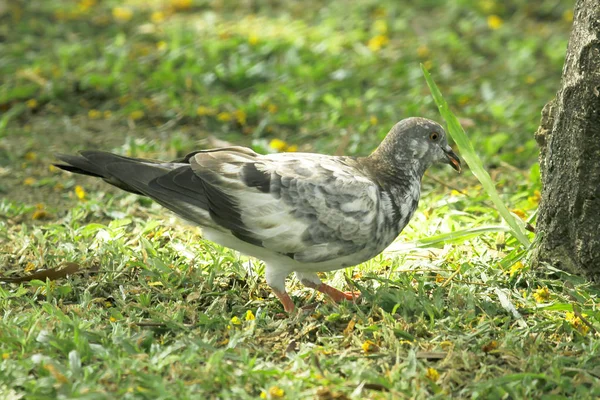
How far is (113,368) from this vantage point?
3613mm

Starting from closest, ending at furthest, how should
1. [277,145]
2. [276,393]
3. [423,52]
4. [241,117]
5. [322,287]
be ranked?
[276,393] → [322,287] → [277,145] → [241,117] → [423,52]

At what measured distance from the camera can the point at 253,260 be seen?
4.98 m

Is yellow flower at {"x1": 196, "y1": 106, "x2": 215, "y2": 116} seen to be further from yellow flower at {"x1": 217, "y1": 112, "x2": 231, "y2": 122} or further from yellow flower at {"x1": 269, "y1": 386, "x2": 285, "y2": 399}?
yellow flower at {"x1": 269, "y1": 386, "x2": 285, "y2": 399}

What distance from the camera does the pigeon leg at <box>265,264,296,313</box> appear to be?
4387mm

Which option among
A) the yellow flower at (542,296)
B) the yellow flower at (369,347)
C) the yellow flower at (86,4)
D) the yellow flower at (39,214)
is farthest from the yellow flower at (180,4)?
the yellow flower at (369,347)

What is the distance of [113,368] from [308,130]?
3692 millimetres

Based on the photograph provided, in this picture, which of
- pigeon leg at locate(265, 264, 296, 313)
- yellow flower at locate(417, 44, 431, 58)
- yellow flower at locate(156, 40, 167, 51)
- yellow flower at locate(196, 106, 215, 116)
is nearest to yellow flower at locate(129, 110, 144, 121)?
yellow flower at locate(196, 106, 215, 116)

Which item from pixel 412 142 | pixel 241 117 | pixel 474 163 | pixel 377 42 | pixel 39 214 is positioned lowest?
pixel 39 214

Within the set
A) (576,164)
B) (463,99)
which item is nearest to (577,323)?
(576,164)

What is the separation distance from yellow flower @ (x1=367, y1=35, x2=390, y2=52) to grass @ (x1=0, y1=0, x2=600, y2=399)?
0.08ft

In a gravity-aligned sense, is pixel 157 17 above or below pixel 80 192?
above

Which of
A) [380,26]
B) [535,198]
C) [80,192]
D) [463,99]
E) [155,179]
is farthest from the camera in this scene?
[380,26]

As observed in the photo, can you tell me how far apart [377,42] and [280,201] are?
15.5 feet

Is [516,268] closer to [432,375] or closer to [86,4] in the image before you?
[432,375]
